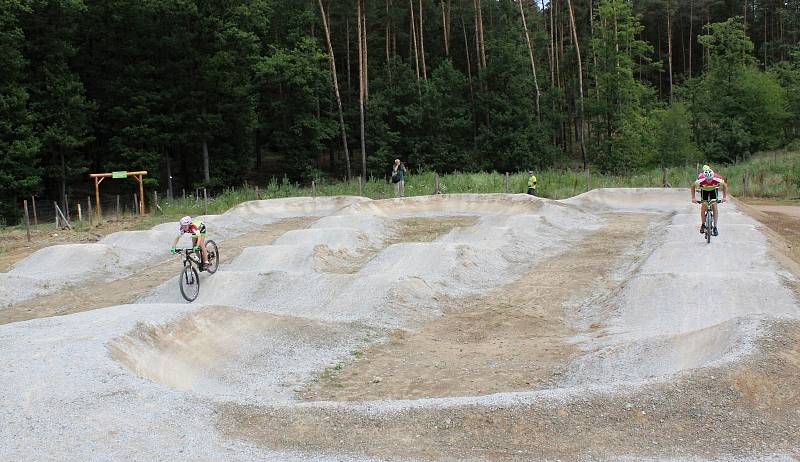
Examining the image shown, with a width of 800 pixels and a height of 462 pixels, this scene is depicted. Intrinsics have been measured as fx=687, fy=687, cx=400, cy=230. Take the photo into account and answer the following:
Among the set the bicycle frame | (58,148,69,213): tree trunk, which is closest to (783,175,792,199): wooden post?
the bicycle frame

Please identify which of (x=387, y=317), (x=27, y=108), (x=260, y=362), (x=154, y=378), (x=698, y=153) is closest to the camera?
(x=154, y=378)

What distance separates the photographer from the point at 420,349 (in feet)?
36.2

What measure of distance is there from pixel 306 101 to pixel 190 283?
3225 cm

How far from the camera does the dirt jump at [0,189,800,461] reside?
19.6ft

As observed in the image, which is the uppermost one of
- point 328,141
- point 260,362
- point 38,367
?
point 328,141

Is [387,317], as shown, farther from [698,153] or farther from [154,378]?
[698,153]

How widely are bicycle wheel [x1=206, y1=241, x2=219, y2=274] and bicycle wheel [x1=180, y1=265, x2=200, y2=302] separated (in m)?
0.61

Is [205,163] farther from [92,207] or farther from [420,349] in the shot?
[420,349]

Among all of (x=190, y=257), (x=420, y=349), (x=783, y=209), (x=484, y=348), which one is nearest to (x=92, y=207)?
(x=190, y=257)

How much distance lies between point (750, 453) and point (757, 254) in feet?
32.7

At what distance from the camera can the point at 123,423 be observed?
20.7 feet

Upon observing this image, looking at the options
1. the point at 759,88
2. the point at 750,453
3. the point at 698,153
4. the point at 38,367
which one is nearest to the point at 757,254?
the point at 750,453

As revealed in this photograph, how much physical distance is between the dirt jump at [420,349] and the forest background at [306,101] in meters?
21.0

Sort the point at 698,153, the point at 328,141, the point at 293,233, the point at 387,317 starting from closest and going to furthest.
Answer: the point at 387,317
the point at 293,233
the point at 698,153
the point at 328,141
